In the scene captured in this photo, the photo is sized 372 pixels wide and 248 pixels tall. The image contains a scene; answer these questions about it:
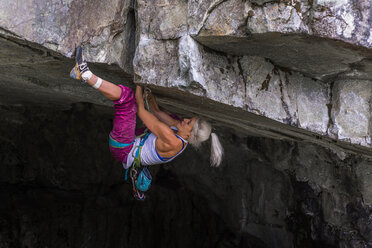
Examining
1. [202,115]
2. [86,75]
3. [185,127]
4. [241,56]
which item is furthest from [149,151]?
[241,56]

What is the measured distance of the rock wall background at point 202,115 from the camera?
250cm

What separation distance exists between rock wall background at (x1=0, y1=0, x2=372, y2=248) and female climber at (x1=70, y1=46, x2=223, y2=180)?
168 millimetres

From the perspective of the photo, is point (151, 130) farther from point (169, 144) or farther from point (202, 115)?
point (202, 115)

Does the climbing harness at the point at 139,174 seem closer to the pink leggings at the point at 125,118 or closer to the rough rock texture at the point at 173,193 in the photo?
the pink leggings at the point at 125,118

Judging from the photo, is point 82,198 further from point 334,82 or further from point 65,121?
point 334,82

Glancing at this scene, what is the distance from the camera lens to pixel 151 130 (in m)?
3.05

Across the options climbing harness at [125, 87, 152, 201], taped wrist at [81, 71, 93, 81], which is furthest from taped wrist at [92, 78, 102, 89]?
climbing harness at [125, 87, 152, 201]

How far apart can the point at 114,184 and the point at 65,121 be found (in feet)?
3.99

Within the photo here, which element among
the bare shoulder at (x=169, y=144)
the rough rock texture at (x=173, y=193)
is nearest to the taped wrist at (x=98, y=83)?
the bare shoulder at (x=169, y=144)

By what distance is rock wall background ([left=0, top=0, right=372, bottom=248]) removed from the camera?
250 cm

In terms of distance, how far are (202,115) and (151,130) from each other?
85cm

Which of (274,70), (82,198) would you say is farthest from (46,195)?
(274,70)

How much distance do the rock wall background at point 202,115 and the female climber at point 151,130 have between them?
168 mm

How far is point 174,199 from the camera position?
6.18 m
